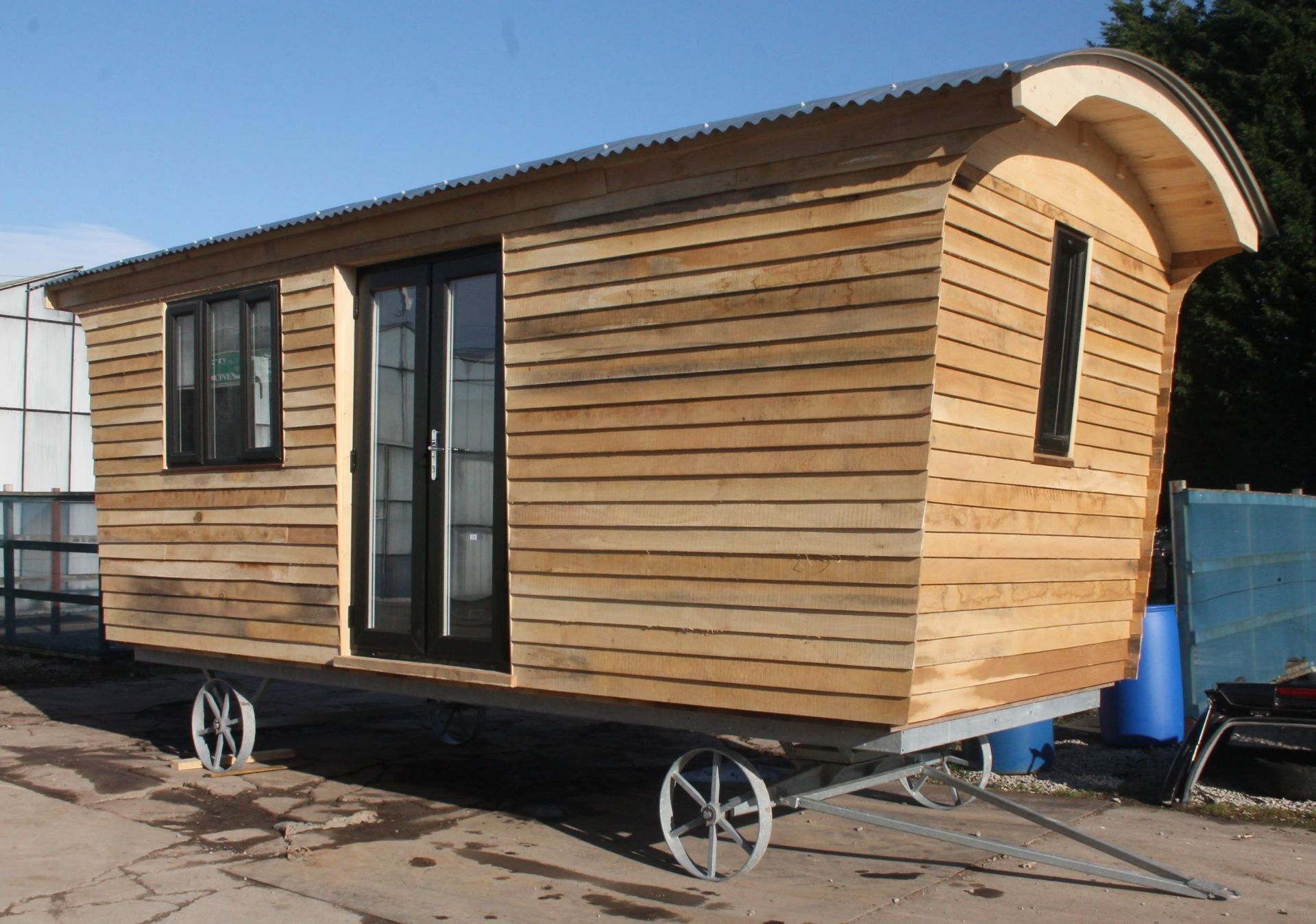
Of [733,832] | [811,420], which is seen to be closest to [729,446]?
A: [811,420]

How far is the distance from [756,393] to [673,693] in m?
1.41

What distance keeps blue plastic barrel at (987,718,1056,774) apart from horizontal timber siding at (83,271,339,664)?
422cm

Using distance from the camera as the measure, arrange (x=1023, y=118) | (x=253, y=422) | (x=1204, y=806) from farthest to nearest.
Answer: (x=253, y=422) → (x=1204, y=806) → (x=1023, y=118)

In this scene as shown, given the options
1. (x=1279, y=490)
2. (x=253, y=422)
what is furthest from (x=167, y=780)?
(x=1279, y=490)

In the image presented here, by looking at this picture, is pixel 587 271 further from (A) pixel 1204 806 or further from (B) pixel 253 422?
(A) pixel 1204 806

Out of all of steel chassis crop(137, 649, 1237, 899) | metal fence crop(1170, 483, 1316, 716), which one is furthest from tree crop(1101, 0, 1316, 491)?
steel chassis crop(137, 649, 1237, 899)

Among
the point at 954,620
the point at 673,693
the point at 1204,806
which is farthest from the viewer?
the point at 1204,806

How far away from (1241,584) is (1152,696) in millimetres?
1882

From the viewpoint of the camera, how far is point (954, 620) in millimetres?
5352

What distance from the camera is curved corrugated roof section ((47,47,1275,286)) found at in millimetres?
4938

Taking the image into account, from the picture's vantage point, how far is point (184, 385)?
27.5 feet

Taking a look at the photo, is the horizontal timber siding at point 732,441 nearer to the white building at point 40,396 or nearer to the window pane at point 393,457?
the window pane at point 393,457

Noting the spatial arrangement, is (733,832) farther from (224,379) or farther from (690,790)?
(224,379)

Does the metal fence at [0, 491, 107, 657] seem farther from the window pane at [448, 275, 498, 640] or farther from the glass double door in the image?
the window pane at [448, 275, 498, 640]
